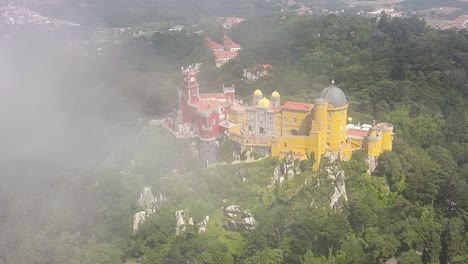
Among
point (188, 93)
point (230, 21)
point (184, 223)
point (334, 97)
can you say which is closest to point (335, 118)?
point (334, 97)

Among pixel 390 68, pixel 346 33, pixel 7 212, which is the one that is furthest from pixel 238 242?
pixel 346 33

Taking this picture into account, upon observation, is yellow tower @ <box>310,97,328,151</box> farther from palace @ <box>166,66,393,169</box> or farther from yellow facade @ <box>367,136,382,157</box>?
yellow facade @ <box>367,136,382,157</box>

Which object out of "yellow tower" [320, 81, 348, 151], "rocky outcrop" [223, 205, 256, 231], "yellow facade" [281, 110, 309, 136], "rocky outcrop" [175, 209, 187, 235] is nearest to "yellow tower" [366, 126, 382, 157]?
"yellow tower" [320, 81, 348, 151]

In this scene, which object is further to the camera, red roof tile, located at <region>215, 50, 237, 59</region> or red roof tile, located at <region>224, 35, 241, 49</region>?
red roof tile, located at <region>224, 35, 241, 49</region>

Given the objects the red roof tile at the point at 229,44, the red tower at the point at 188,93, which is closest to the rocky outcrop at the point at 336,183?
the red tower at the point at 188,93

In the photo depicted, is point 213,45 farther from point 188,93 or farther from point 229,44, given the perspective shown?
point 188,93

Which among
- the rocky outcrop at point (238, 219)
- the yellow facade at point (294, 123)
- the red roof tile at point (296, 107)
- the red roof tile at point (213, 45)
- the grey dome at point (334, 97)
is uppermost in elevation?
the grey dome at point (334, 97)

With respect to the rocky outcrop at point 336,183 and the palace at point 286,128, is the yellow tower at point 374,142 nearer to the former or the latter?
the palace at point 286,128

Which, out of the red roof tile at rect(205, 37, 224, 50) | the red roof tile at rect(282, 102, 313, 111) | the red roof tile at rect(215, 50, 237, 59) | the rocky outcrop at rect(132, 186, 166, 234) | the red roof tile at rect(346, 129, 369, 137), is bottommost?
the red roof tile at rect(205, 37, 224, 50)
